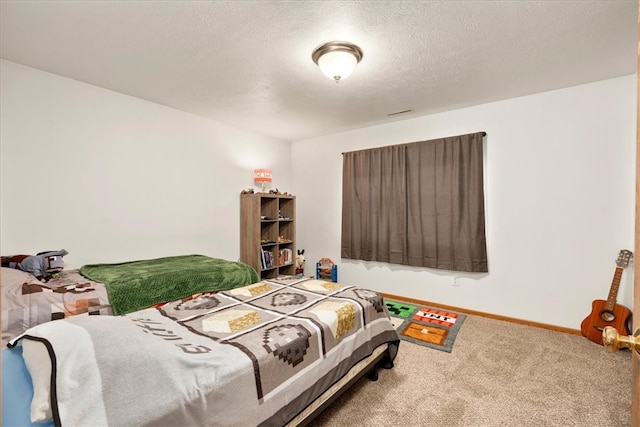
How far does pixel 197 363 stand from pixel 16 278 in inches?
75.3

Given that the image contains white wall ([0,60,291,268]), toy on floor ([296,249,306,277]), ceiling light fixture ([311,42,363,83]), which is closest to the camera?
ceiling light fixture ([311,42,363,83])

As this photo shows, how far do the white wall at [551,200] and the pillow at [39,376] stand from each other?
3.75 m

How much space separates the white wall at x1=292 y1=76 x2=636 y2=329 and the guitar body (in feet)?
0.33

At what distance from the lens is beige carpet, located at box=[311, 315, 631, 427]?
188 centimetres

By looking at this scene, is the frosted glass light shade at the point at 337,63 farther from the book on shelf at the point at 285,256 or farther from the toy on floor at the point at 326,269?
the toy on floor at the point at 326,269

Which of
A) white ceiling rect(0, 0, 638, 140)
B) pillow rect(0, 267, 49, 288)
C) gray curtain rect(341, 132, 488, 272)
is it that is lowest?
pillow rect(0, 267, 49, 288)

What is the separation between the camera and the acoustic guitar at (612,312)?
2771mm

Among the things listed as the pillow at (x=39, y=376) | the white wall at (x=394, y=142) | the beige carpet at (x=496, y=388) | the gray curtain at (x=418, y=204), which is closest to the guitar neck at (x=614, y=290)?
the white wall at (x=394, y=142)

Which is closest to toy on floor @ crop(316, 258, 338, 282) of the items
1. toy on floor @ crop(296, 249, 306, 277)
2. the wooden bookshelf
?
toy on floor @ crop(296, 249, 306, 277)

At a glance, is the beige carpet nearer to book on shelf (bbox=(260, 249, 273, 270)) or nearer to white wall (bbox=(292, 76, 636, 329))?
white wall (bbox=(292, 76, 636, 329))

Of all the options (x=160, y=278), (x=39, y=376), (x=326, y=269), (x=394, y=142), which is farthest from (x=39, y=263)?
(x=394, y=142)

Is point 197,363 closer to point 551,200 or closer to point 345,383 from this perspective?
point 345,383

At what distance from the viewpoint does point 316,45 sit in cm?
231

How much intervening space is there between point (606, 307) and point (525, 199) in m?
1.21
